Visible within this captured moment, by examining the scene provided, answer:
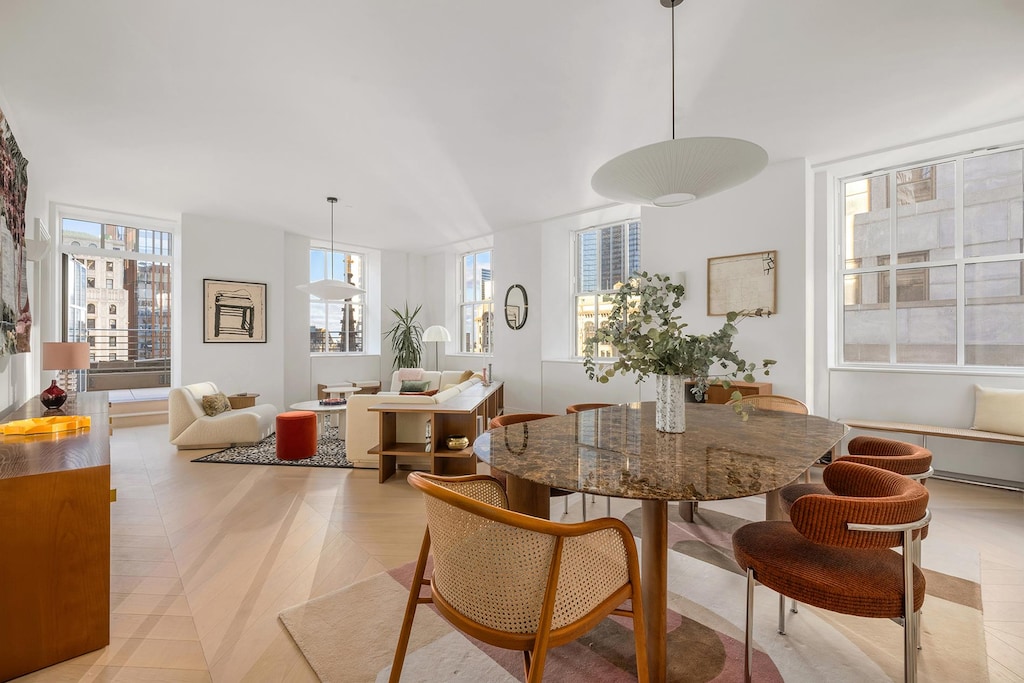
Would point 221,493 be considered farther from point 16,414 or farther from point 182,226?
point 182,226

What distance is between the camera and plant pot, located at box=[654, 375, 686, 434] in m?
1.82

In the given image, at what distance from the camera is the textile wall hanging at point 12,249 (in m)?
2.95

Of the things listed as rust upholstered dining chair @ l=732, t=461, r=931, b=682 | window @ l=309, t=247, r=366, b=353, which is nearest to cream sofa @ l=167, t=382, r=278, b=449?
window @ l=309, t=247, r=366, b=353

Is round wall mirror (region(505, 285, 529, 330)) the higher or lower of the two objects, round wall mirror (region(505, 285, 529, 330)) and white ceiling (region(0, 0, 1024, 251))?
the lower

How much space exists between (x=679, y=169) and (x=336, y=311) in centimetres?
726

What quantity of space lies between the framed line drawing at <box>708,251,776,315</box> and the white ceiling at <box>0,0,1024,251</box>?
95cm

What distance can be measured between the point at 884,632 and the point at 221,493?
4087 mm

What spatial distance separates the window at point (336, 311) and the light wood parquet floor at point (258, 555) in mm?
3909

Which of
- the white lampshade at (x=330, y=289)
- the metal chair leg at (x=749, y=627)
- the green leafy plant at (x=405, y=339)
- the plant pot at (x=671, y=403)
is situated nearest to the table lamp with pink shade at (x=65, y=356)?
the white lampshade at (x=330, y=289)

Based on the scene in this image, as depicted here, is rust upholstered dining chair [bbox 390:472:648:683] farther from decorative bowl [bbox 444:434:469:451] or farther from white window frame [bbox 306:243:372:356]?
white window frame [bbox 306:243:372:356]

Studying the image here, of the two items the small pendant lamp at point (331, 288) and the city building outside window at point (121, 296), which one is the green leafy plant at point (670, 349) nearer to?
the small pendant lamp at point (331, 288)

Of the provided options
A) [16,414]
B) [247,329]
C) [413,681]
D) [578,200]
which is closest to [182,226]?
[247,329]

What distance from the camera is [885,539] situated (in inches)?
47.6

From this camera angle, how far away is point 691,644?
175 cm
